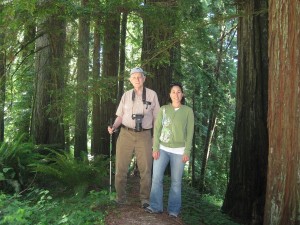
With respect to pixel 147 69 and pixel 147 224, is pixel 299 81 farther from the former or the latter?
pixel 147 69

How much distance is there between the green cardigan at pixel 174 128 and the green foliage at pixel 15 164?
132 inches

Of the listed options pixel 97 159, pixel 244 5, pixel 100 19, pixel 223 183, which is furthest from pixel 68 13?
pixel 223 183

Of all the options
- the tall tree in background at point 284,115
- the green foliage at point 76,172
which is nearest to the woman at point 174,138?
the tall tree in background at point 284,115

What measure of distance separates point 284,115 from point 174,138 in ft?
5.03

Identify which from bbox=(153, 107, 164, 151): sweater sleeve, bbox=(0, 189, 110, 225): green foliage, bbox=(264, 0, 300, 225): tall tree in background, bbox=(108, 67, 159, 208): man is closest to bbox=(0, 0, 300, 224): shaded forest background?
bbox=(264, 0, 300, 225): tall tree in background

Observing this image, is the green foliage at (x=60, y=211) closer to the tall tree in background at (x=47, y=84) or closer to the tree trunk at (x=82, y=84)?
the tree trunk at (x=82, y=84)

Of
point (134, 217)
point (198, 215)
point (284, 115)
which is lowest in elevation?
point (198, 215)

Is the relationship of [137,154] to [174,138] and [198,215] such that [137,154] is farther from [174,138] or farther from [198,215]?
[198,215]

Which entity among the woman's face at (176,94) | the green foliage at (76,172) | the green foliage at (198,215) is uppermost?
the woman's face at (176,94)

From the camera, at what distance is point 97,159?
283 inches

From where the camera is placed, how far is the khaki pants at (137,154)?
5703 mm

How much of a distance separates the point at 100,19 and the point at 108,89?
1.51m

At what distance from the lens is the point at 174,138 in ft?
17.4

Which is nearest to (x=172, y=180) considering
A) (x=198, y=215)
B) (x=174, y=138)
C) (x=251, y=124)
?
(x=174, y=138)
